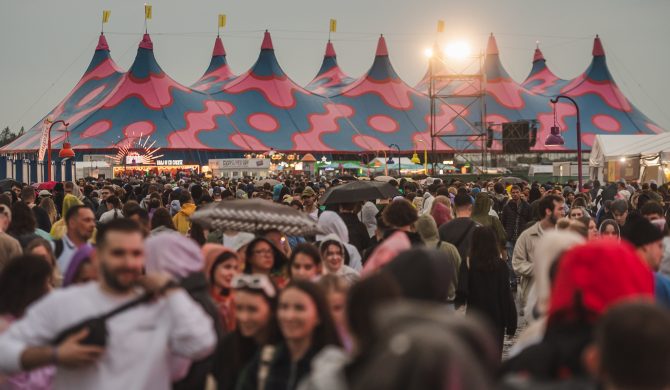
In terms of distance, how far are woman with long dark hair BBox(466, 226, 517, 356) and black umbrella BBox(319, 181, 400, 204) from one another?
2916 millimetres

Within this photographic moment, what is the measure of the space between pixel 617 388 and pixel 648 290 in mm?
952

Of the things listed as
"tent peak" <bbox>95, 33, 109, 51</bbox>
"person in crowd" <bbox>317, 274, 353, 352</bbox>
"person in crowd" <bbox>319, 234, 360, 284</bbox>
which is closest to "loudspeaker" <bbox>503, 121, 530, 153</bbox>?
"tent peak" <bbox>95, 33, 109, 51</bbox>

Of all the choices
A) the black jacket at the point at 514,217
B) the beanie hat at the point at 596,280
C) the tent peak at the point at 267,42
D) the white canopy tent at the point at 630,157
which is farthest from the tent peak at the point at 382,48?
the beanie hat at the point at 596,280

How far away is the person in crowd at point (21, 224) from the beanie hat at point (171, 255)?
3.83 meters

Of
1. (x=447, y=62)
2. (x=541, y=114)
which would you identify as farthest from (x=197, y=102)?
(x=541, y=114)

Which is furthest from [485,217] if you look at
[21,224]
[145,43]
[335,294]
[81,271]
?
[145,43]

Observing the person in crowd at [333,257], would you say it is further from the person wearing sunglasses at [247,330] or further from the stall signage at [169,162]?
the stall signage at [169,162]

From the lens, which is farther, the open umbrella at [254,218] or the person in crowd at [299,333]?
the open umbrella at [254,218]

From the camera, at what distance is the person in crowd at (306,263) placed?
562 centimetres

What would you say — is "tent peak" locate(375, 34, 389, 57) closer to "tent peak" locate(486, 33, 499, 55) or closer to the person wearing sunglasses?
"tent peak" locate(486, 33, 499, 55)

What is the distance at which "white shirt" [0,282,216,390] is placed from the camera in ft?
12.3

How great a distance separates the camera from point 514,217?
1382 centimetres

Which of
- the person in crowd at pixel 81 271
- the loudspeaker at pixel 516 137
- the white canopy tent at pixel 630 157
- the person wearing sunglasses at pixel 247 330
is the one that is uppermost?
the loudspeaker at pixel 516 137

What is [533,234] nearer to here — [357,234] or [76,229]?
[357,234]
